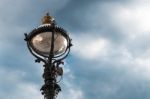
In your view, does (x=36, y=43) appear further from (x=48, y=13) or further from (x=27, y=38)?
(x=48, y=13)

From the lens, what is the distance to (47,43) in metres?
14.4

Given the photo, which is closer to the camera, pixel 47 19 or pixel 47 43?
pixel 47 43

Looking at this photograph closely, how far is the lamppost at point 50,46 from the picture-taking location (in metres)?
14.3

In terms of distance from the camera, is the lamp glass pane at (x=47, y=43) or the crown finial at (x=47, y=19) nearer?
the lamp glass pane at (x=47, y=43)

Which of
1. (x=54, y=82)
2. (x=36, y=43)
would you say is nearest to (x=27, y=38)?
(x=36, y=43)

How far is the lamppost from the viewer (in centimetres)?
1430

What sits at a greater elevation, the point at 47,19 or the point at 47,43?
the point at 47,19

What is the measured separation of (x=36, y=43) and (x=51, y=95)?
1489mm

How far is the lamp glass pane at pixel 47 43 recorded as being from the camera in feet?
47.3

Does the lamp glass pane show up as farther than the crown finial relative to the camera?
No

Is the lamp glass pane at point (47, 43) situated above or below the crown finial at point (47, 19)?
below

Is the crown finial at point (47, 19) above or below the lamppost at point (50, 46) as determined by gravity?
above

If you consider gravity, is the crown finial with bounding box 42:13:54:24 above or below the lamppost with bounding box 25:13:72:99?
above

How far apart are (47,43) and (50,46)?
0.11 meters
